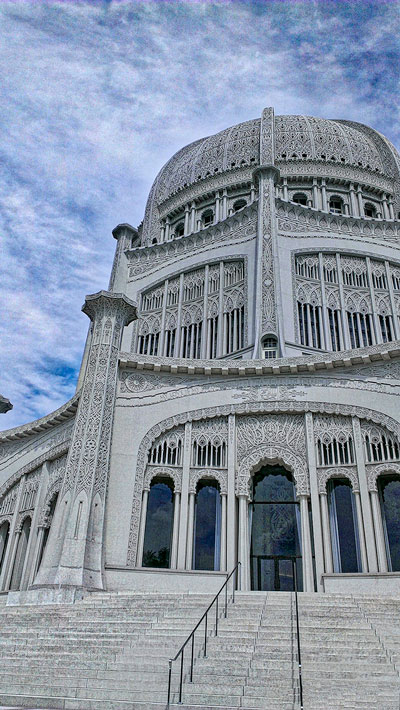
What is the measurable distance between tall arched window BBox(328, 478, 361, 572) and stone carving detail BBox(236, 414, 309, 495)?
95 centimetres

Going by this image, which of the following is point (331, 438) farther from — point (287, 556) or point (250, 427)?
point (287, 556)

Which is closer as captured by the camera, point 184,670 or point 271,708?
point 271,708

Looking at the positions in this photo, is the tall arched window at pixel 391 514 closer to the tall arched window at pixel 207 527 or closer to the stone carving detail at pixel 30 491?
the tall arched window at pixel 207 527

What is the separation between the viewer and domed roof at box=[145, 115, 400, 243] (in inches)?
1406

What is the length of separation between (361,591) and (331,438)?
4449 millimetres

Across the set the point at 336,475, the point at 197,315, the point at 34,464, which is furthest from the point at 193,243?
the point at 336,475

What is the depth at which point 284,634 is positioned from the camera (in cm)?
920

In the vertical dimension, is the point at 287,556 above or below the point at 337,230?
below

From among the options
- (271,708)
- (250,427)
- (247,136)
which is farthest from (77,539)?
(247,136)

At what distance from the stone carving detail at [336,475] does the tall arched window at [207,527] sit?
316 centimetres

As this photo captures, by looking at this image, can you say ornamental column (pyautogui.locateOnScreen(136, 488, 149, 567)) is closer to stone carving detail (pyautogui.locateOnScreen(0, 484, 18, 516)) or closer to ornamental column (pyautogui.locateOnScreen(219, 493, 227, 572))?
ornamental column (pyautogui.locateOnScreen(219, 493, 227, 572))

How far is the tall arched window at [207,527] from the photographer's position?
16.8m

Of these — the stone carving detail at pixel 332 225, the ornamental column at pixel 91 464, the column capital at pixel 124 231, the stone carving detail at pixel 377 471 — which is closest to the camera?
the ornamental column at pixel 91 464

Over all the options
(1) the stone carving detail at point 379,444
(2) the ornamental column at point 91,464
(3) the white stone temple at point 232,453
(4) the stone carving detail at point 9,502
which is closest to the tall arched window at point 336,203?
(3) the white stone temple at point 232,453
